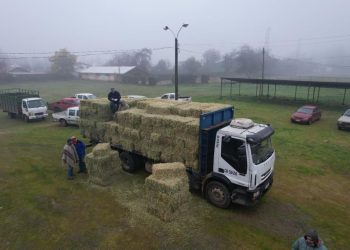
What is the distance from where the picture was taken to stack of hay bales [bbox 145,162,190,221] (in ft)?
31.0

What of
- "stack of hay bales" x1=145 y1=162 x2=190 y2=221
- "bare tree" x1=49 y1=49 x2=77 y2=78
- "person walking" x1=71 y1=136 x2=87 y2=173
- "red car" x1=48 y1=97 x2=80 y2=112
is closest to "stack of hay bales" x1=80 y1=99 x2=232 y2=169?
"stack of hay bales" x1=145 y1=162 x2=190 y2=221

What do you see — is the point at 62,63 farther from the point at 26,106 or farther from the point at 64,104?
the point at 26,106

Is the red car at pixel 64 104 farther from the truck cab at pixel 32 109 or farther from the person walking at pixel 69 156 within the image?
the person walking at pixel 69 156

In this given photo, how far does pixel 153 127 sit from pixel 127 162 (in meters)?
2.73

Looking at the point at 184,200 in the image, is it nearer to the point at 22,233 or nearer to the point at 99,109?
the point at 22,233

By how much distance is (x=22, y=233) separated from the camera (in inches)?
357

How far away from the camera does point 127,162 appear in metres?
13.5

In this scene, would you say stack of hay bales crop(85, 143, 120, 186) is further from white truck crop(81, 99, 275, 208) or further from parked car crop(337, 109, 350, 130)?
parked car crop(337, 109, 350, 130)

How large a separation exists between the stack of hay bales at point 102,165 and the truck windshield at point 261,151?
6393mm

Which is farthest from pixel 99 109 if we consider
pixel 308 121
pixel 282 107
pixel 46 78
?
pixel 46 78

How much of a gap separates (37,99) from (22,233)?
2052 centimetres

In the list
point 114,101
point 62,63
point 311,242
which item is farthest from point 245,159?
point 62,63

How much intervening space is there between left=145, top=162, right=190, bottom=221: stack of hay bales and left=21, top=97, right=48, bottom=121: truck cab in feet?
66.7

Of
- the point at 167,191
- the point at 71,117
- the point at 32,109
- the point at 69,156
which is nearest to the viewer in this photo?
the point at 167,191
